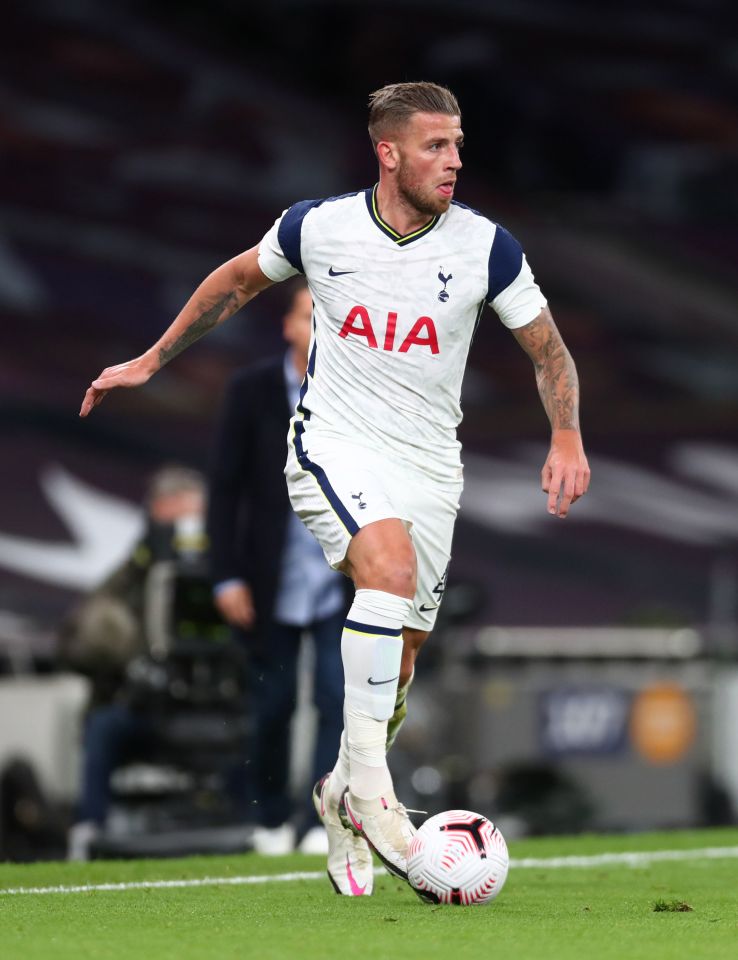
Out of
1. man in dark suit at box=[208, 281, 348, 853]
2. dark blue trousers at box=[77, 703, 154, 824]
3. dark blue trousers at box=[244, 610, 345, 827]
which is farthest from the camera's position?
dark blue trousers at box=[77, 703, 154, 824]

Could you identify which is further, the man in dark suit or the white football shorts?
the man in dark suit

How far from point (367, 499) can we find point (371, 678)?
50 centimetres

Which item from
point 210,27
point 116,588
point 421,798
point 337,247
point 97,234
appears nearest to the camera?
point 337,247

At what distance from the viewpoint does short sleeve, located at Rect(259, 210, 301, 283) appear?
5.61 m

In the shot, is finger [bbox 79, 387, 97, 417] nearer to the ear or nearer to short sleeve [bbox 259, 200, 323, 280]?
short sleeve [bbox 259, 200, 323, 280]

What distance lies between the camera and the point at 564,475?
17.3 ft

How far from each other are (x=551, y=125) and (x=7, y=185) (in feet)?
20.6

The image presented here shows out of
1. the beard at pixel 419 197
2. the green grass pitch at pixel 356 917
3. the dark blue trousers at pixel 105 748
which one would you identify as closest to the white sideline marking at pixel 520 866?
the green grass pitch at pixel 356 917

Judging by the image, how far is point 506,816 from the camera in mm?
13094

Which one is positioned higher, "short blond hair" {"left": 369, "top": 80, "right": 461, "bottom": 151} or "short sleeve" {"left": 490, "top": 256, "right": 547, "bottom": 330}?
"short blond hair" {"left": 369, "top": 80, "right": 461, "bottom": 151}

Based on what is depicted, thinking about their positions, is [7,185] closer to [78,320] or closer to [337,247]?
[78,320]

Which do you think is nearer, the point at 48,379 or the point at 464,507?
the point at 48,379

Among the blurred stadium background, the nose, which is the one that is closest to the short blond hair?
the nose

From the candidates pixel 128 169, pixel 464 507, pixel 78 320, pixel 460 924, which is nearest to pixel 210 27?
pixel 128 169
